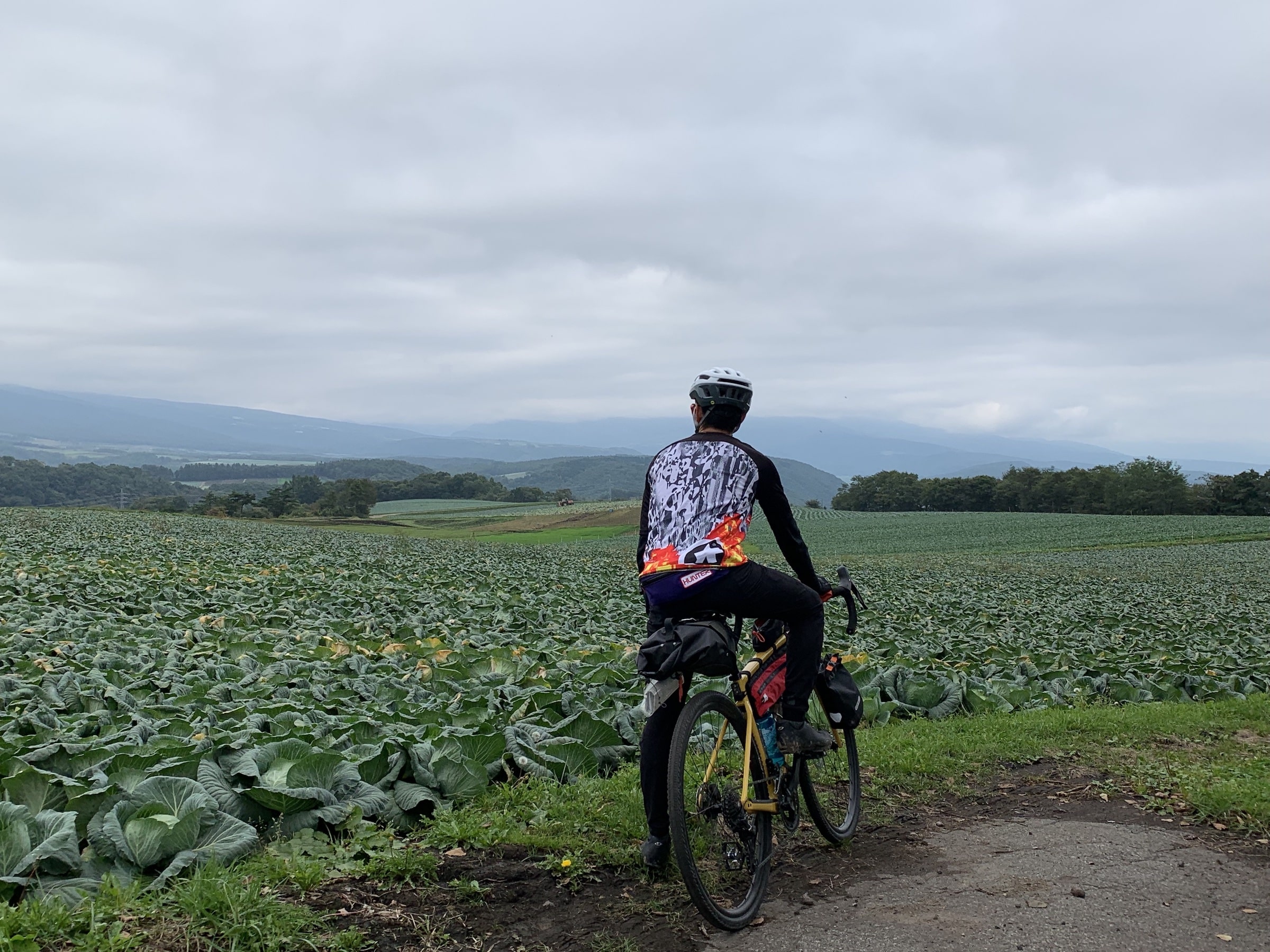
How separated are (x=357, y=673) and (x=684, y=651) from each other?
5.71 meters

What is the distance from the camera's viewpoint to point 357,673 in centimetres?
880

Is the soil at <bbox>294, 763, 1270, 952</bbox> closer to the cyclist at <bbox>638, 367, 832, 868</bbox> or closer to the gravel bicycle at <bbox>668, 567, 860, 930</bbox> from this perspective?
the gravel bicycle at <bbox>668, 567, 860, 930</bbox>

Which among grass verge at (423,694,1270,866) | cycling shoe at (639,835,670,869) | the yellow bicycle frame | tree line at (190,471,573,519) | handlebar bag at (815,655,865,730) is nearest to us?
the yellow bicycle frame

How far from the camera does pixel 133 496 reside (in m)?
115

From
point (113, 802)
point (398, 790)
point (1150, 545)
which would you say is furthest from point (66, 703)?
point (1150, 545)

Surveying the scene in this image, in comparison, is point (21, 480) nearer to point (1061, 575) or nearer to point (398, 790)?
point (1061, 575)

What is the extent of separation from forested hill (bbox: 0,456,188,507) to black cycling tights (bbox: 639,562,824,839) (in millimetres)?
108786

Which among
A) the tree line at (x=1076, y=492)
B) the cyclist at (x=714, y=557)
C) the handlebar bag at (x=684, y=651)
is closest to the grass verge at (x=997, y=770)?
the cyclist at (x=714, y=557)

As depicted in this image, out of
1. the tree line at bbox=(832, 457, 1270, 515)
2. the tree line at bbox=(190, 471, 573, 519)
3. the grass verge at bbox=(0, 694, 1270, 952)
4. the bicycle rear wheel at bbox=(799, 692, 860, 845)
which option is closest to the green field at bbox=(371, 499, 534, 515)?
the tree line at bbox=(190, 471, 573, 519)

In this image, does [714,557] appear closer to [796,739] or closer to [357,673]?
[796,739]

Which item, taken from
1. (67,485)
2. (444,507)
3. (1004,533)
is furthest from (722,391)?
(67,485)

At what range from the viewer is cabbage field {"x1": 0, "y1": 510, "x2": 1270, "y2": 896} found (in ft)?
14.9

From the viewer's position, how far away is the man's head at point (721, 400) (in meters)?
4.57

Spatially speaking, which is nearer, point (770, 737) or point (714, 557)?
point (714, 557)
